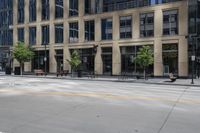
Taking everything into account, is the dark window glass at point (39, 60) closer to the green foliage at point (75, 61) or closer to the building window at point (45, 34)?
the building window at point (45, 34)

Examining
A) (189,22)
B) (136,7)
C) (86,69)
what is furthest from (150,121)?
(86,69)

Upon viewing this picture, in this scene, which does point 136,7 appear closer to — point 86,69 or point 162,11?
point 162,11

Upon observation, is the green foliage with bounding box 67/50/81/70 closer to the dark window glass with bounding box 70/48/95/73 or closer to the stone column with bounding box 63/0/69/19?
the dark window glass with bounding box 70/48/95/73

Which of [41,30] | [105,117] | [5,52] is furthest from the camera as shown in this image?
[5,52]

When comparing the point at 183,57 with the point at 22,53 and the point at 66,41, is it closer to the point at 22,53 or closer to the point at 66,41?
the point at 66,41

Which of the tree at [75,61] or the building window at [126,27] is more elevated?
the building window at [126,27]

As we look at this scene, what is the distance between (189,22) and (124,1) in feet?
36.5

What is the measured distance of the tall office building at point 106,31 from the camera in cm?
4050

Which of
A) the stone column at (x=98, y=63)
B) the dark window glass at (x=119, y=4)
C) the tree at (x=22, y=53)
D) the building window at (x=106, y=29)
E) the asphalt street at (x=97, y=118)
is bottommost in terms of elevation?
the asphalt street at (x=97, y=118)

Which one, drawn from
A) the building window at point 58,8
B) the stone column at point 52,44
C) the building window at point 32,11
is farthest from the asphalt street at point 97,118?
the building window at point 32,11

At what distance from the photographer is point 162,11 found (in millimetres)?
41781

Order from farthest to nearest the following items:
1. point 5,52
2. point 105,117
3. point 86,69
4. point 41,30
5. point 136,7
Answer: point 5,52 → point 41,30 → point 86,69 → point 136,7 → point 105,117

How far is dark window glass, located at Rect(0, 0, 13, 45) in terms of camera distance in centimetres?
6212

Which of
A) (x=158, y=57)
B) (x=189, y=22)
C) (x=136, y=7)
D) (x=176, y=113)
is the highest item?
(x=136, y=7)
